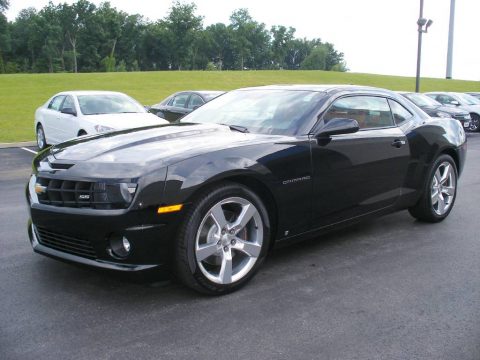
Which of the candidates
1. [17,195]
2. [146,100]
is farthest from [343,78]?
[17,195]

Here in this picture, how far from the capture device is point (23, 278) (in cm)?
381

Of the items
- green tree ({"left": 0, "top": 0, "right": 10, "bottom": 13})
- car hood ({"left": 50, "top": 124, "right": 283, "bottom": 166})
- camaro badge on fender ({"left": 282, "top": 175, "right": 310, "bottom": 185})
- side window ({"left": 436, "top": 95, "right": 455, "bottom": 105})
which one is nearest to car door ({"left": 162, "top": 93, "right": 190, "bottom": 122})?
side window ({"left": 436, "top": 95, "right": 455, "bottom": 105})

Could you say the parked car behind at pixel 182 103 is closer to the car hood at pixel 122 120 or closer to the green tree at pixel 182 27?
the car hood at pixel 122 120

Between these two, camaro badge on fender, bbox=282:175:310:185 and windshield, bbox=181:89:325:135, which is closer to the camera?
camaro badge on fender, bbox=282:175:310:185

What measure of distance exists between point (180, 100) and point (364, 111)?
11.3m

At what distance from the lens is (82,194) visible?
127 inches

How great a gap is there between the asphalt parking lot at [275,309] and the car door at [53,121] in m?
7.05

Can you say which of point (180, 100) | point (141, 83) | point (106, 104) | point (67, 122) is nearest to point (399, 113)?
point (106, 104)

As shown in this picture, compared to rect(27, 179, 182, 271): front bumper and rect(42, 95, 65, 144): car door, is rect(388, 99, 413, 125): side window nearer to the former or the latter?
rect(27, 179, 182, 271): front bumper

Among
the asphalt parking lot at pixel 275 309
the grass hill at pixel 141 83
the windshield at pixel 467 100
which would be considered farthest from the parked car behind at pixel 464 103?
the asphalt parking lot at pixel 275 309

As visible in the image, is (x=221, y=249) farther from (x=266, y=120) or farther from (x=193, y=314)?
(x=266, y=120)

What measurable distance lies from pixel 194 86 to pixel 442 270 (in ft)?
134

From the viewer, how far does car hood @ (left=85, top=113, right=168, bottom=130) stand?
9586 mm

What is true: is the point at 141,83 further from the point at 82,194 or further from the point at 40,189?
the point at 82,194
